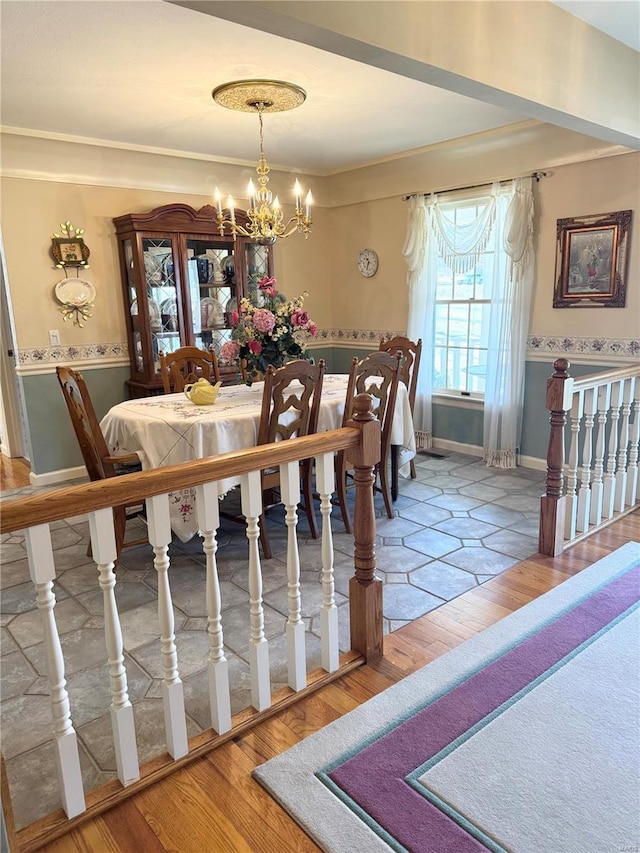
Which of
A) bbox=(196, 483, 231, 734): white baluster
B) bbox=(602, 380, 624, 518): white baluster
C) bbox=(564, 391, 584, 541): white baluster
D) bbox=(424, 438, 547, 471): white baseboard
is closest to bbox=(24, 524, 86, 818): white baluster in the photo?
bbox=(196, 483, 231, 734): white baluster

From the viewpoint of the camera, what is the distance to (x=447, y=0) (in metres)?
2.23

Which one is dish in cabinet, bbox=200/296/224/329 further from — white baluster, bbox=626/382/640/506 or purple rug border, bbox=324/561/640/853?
purple rug border, bbox=324/561/640/853

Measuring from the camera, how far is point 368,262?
5.88 meters

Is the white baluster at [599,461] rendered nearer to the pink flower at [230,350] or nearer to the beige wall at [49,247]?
the pink flower at [230,350]

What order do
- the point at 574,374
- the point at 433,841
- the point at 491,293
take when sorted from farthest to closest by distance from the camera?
the point at 491,293 < the point at 574,374 < the point at 433,841

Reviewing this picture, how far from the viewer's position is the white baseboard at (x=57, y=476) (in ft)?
15.5

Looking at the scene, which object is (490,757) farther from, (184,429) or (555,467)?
(184,429)

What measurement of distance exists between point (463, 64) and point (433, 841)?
261 cm

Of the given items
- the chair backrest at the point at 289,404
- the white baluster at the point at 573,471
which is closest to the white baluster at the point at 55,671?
the chair backrest at the point at 289,404

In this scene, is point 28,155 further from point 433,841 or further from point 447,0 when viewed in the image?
point 433,841

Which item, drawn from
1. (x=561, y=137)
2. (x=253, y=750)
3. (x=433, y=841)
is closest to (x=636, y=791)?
(x=433, y=841)

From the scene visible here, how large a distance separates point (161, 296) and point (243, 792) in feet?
12.9

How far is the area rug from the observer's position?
1.55 metres

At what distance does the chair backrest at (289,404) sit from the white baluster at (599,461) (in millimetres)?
1559
